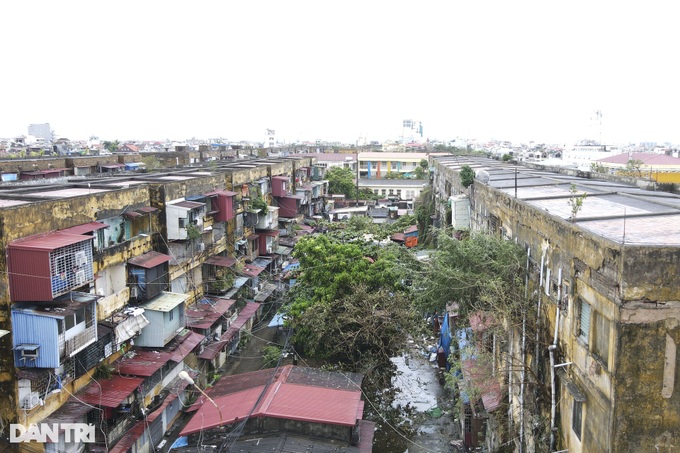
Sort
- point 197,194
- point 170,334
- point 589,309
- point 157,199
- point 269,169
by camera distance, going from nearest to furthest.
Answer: point 589,309, point 170,334, point 157,199, point 197,194, point 269,169

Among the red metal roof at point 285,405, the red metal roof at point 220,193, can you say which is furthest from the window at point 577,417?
the red metal roof at point 220,193

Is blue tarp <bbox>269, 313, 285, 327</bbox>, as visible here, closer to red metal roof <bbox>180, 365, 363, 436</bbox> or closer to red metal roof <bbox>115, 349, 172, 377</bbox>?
red metal roof <bbox>115, 349, 172, 377</bbox>

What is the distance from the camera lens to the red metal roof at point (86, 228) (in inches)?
653

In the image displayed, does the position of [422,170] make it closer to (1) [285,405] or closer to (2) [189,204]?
(2) [189,204]

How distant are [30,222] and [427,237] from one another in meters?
32.9

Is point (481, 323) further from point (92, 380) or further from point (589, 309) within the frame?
point (92, 380)

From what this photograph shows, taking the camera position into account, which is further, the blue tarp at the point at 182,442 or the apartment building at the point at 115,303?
the blue tarp at the point at 182,442

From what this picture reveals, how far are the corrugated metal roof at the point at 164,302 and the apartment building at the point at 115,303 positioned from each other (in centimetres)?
4

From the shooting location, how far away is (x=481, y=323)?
15.6 m

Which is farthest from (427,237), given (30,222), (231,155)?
(231,155)

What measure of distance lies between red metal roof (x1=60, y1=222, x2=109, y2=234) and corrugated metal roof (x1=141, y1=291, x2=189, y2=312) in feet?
12.6

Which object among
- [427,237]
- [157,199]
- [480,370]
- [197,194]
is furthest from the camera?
[427,237]

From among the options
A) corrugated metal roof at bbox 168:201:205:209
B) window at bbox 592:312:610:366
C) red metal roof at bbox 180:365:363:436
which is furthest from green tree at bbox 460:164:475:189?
window at bbox 592:312:610:366

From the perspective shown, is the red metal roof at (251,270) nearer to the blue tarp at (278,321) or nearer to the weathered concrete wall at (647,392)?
the blue tarp at (278,321)
